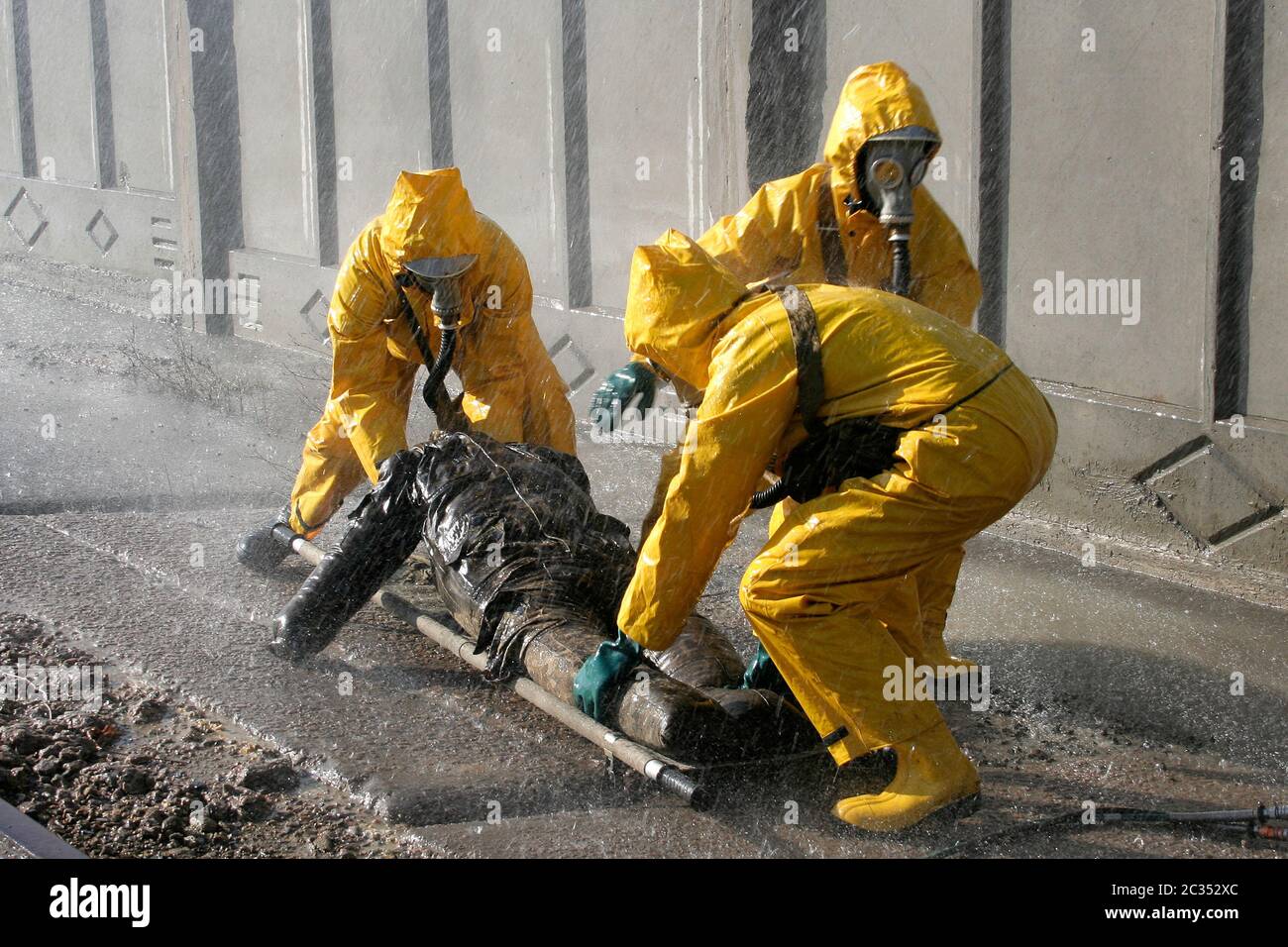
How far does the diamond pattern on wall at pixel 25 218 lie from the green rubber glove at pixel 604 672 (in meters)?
12.6

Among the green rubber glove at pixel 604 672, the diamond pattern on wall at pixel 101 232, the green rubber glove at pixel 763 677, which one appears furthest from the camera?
the diamond pattern on wall at pixel 101 232

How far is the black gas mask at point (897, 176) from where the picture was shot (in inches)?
161

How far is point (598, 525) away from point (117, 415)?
184 inches

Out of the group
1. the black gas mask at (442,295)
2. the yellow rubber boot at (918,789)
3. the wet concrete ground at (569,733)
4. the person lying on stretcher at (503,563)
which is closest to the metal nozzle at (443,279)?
the black gas mask at (442,295)

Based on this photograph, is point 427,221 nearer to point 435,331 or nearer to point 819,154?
point 435,331

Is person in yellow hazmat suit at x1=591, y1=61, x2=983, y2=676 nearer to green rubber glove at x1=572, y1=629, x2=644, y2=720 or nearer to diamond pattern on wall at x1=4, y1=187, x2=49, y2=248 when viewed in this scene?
green rubber glove at x1=572, y1=629, x2=644, y2=720

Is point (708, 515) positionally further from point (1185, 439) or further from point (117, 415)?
point (117, 415)

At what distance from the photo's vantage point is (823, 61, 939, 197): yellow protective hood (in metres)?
4.10

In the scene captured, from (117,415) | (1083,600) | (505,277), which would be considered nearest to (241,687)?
(505,277)

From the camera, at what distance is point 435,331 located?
512cm

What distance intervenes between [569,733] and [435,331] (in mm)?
1806

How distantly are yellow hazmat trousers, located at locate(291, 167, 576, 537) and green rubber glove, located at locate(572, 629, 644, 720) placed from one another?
161cm

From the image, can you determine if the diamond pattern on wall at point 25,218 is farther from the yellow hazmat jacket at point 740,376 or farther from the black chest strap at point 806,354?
the black chest strap at point 806,354

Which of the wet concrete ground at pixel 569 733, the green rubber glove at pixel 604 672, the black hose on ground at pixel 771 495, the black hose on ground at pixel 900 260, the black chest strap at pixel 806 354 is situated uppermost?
the black hose on ground at pixel 900 260
